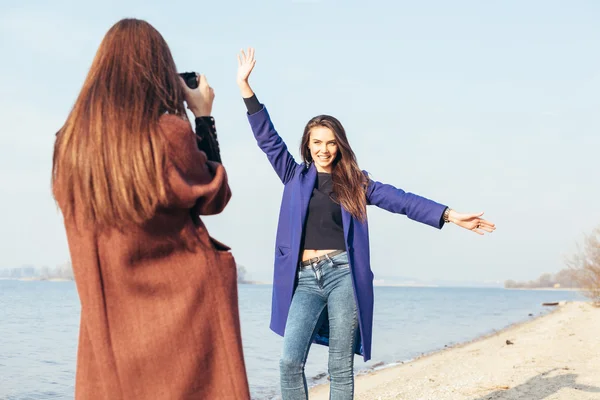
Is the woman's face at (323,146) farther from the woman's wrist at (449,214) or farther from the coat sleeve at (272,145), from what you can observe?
the woman's wrist at (449,214)

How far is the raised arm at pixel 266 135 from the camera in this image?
15.2 ft

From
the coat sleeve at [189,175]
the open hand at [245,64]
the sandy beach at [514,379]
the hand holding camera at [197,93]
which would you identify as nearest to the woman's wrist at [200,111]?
the hand holding camera at [197,93]

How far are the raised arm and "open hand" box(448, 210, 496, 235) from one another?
1.12m

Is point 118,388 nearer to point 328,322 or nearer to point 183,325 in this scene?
point 183,325

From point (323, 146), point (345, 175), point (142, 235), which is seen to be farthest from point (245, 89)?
point (142, 235)

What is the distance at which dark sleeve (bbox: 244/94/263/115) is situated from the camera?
15.3 feet

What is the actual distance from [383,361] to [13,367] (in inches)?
303

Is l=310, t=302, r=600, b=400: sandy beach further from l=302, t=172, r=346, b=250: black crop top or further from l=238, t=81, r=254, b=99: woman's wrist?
l=238, t=81, r=254, b=99: woman's wrist

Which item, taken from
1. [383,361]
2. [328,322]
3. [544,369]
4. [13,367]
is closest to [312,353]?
[383,361]

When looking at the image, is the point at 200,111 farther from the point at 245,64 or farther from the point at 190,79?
the point at 245,64

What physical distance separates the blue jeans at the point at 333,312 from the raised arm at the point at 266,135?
753mm

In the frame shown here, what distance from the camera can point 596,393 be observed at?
6.39 metres

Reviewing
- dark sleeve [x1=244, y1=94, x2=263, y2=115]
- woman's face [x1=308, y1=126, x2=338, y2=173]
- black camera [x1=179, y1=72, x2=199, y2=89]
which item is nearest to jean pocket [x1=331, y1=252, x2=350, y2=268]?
woman's face [x1=308, y1=126, x2=338, y2=173]

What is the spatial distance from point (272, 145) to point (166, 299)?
2315mm
